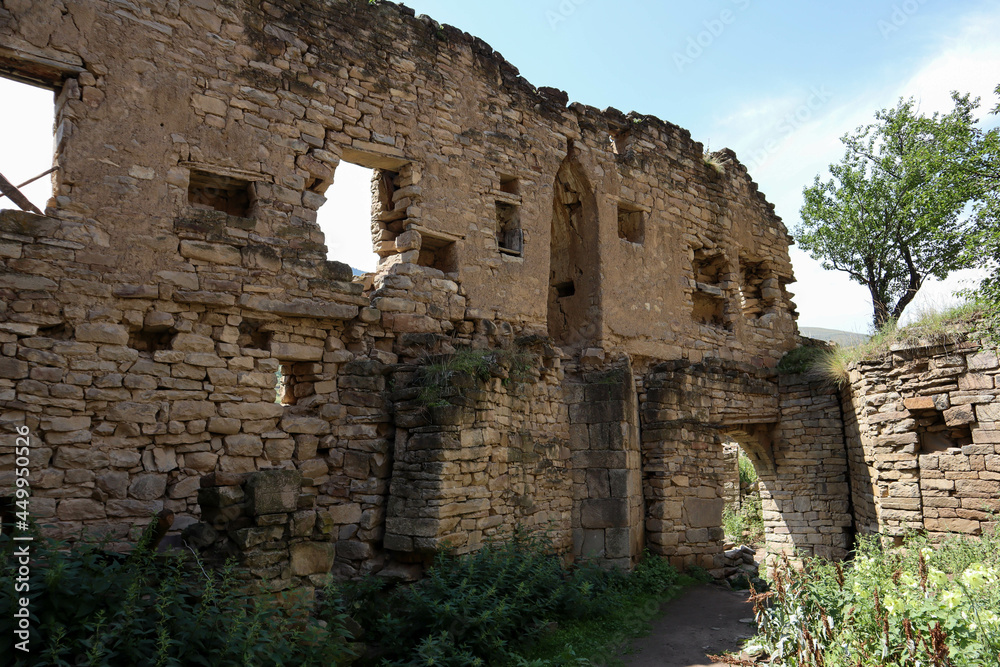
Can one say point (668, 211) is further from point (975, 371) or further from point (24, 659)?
point (24, 659)

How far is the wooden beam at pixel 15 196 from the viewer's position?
243 inches

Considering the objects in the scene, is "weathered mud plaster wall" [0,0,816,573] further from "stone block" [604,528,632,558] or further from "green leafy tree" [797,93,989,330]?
"green leafy tree" [797,93,989,330]

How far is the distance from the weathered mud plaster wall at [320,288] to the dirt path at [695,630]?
1.00m

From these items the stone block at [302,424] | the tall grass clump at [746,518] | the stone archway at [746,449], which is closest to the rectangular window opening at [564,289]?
the stone archway at [746,449]

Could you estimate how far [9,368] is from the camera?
18.4 feet

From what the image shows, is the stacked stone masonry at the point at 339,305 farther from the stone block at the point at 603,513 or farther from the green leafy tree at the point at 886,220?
the green leafy tree at the point at 886,220

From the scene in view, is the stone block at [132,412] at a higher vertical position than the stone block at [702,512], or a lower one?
higher

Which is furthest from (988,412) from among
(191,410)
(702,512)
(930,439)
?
(191,410)

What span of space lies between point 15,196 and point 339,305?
10.5 ft

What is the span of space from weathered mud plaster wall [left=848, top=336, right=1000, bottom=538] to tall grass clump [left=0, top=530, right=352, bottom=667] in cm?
842

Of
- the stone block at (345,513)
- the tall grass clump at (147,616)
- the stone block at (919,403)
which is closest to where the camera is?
the tall grass clump at (147,616)

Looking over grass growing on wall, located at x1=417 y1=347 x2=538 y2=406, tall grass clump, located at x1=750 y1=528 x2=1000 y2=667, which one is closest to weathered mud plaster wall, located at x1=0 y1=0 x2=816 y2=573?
grass growing on wall, located at x1=417 y1=347 x2=538 y2=406

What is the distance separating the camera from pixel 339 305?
752cm

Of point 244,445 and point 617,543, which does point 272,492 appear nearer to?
point 244,445
